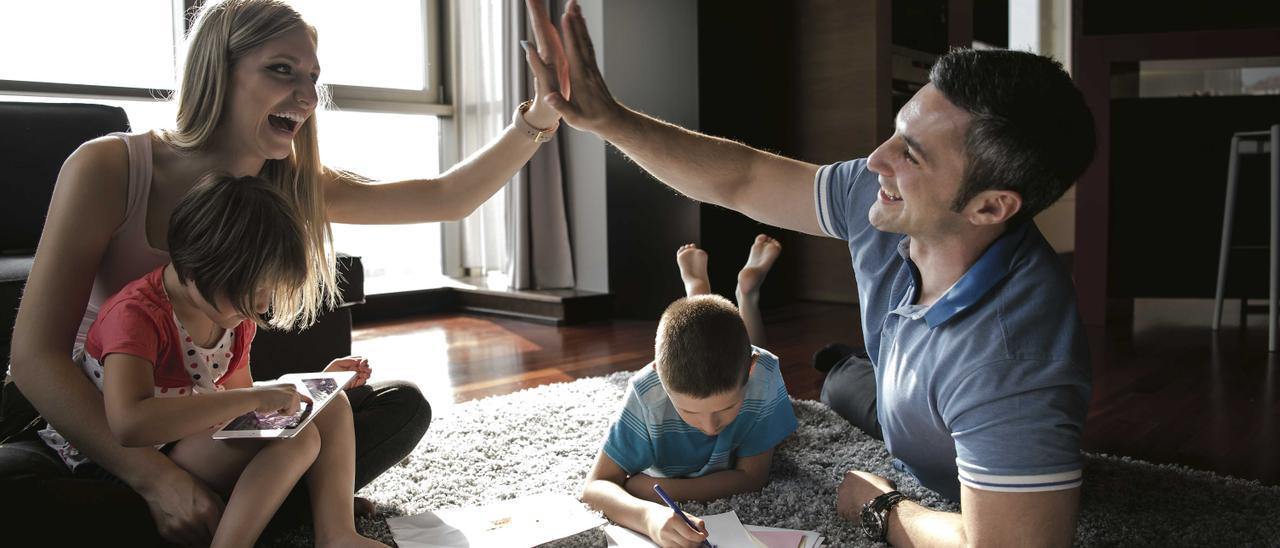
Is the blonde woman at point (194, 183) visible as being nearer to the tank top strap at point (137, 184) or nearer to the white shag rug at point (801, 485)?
the tank top strap at point (137, 184)

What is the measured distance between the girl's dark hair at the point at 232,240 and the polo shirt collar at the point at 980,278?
0.88 m

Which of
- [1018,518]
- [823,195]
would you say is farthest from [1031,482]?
[823,195]

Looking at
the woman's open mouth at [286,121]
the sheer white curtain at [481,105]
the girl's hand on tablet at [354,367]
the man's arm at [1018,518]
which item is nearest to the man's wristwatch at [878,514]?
the man's arm at [1018,518]

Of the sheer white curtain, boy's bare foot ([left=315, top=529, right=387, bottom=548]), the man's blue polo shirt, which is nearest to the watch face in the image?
the man's blue polo shirt

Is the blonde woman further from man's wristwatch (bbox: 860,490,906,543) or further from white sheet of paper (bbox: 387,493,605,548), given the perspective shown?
man's wristwatch (bbox: 860,490,906,543)

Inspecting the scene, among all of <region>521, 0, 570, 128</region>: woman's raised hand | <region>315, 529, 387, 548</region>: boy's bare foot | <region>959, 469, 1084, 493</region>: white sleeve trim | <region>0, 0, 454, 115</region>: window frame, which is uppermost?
<region>0, 0, 454, 115</region>: window frame

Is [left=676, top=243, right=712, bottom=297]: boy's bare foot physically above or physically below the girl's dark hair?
below

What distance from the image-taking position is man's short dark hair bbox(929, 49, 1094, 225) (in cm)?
120

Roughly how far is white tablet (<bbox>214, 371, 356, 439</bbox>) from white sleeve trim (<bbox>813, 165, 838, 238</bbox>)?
2.64 ft

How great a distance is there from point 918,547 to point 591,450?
2.63ft

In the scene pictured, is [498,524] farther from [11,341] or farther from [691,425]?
[11,341]

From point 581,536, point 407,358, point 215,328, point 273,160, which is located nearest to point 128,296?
point 215,328

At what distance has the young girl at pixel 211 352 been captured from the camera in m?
1.18

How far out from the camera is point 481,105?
4.59 m
